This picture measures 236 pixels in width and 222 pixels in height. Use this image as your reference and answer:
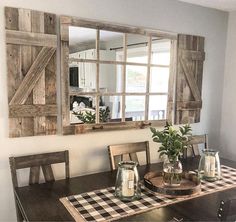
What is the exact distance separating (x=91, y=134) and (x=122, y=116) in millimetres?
358

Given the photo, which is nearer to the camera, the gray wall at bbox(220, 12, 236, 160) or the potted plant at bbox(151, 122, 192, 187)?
the potted plant at bbox(151, 122, 192, 187)

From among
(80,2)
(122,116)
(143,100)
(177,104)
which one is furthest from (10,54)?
(177,104)

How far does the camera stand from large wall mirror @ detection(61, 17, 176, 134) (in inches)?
83.7

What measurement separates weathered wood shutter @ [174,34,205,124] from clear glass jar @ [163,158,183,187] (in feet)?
3.56

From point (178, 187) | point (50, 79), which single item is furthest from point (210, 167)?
point (50, 79)

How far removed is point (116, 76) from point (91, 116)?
0.45 meters

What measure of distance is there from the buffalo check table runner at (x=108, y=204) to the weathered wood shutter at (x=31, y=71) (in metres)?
0.70

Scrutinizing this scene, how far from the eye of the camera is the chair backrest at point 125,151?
2210mm

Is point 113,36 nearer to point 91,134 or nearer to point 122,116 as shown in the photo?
point 122,116

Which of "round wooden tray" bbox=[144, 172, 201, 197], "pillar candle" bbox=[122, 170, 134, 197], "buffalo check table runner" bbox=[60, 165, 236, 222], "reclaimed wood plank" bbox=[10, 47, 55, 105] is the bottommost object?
"buffalo check table runner" bbox=[60, 165, 236, 222]

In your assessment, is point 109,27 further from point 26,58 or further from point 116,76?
point 26,58

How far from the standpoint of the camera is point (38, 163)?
193 centimetres

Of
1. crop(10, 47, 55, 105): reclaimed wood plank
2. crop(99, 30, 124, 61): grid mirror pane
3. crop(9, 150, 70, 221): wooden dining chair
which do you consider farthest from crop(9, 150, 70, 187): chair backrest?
crop(99, 30, 124, 61): grid mirror pane

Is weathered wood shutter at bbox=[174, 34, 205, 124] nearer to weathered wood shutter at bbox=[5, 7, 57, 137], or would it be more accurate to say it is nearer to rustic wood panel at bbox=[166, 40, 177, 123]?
rustic wood panel at bbox=[166, 40, 177, 123]
